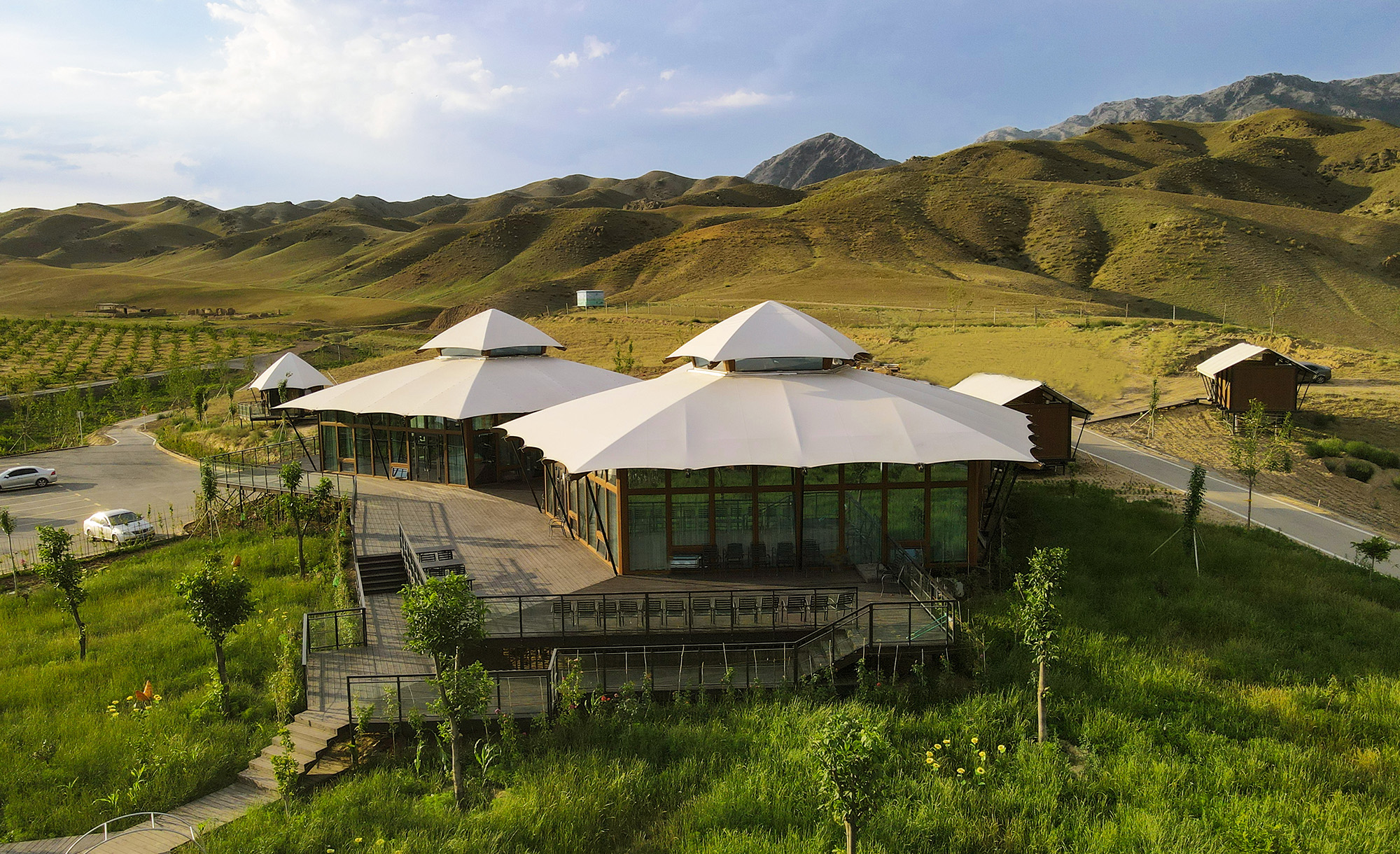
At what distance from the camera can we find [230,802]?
1101 cm

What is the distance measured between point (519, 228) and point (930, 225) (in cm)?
9205

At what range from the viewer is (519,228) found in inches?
6590

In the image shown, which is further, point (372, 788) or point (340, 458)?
point (340, 458)

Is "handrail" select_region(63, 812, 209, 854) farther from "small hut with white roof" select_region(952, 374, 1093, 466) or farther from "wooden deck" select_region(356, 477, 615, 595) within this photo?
"small hut with white roof" select_region(952, 374, 1093, 466)

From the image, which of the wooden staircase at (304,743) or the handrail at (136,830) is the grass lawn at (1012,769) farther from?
the wooden staircase at (304,743)

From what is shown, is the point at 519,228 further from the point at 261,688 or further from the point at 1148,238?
the point at 261,688

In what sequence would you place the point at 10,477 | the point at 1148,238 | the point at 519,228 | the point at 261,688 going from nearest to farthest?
the point at 261,688, the point at 10,477, the point at 1148,238, the point at 519,228

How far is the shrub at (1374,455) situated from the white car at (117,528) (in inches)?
1773

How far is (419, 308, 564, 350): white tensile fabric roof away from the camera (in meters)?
27.7

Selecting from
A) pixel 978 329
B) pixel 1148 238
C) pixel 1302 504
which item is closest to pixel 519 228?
pixel 1148 238

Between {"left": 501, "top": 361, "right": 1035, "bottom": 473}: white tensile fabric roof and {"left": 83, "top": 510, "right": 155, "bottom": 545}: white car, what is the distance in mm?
15187

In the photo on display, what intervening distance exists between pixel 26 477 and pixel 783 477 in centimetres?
3569

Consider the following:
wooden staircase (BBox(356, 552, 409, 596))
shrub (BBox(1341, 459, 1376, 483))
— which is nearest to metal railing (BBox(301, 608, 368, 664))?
wooden staircase (BBox(356, 552, 409, 596))

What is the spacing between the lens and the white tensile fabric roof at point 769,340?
18.6 m
